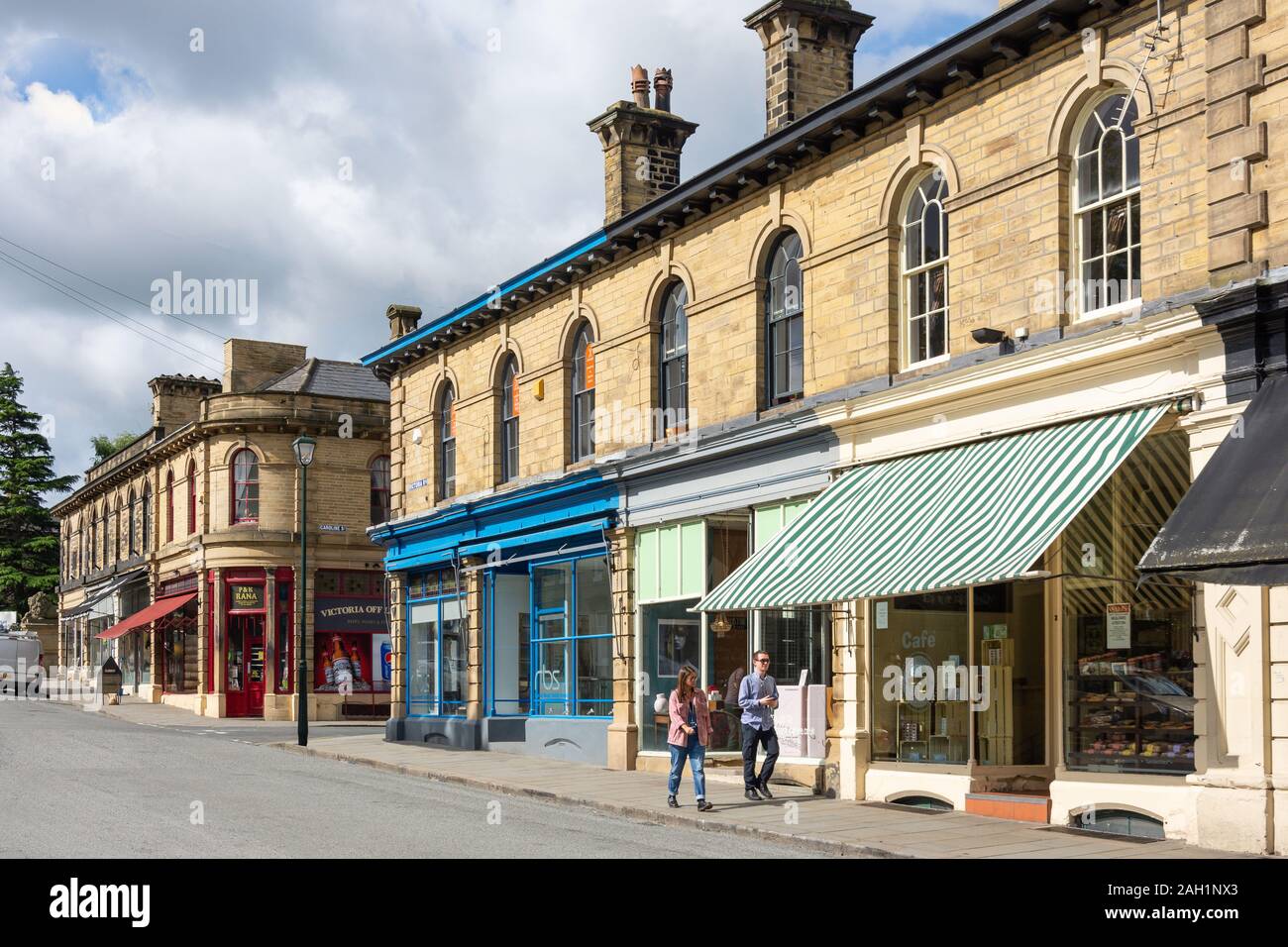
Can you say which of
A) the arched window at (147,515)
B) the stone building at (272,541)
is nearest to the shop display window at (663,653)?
the stone building at (272,541)

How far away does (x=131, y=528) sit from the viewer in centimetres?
5434

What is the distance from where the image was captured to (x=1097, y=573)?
14805 millimetres

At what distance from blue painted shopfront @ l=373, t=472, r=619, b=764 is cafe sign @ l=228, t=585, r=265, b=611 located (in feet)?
41.4

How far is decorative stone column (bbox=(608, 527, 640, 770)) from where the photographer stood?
22156mm

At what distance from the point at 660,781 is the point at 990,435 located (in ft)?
24.2

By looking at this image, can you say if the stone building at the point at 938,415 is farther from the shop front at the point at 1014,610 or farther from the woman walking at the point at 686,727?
the woman walking at the point at 686,727

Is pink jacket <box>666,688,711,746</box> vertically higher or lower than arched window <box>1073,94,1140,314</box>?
lower

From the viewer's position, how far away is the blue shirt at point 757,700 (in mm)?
17078

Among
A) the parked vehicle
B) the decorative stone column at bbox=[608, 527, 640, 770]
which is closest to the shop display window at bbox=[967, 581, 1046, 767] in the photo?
the decorative stone column at bbox=[608, 527, 640, 770]

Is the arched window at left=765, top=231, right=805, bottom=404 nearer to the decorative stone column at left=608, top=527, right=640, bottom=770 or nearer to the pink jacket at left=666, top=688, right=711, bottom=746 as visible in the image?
the decorative stone column at left=608, top=527, right=640, bottom=770

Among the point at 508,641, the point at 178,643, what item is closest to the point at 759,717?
the point at 508,641

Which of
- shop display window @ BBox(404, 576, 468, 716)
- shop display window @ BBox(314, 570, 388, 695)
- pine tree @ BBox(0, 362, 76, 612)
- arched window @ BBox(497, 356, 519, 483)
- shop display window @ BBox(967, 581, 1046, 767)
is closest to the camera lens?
shop display window @ BBox(967, 581, 1046, 767)

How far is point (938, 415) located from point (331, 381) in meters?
32.9

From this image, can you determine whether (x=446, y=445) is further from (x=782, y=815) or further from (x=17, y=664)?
(x=17, y=664)
